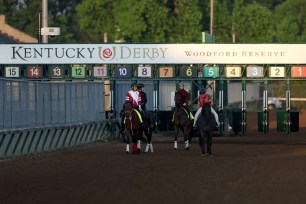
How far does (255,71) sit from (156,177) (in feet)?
96.3

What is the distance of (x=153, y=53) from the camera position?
52.8m

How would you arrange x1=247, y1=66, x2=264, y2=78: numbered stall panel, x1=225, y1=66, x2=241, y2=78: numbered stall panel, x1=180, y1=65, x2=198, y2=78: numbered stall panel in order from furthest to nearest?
x1=225, y1=66, x2=241, y2=78: numbered stall panel → x1=247, y1=66, x2=264, y2=78: numbered stall panel → x1=180, y1=65, x2=198, y2=78: numbered stall panel

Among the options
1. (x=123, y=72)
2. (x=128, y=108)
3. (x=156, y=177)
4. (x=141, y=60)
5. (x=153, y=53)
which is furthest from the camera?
(x=123, y=72)

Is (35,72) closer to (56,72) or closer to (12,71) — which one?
(56,72)

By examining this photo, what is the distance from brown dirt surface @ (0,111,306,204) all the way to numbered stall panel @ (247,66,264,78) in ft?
49.8

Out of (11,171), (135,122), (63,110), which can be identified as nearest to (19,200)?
(11,171)

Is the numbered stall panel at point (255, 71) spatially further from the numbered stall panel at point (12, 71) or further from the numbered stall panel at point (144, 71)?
the numbered stall panel at point (12, 71)

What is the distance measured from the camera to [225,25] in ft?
369

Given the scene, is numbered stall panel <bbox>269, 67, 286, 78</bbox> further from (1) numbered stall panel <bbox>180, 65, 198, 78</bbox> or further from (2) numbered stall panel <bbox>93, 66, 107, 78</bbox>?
(2) numbered stall panel <bbox>93, 66, 107, 78</bbox>

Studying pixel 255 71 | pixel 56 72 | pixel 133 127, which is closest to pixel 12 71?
pixel 56 72

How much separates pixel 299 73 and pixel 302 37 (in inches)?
2642

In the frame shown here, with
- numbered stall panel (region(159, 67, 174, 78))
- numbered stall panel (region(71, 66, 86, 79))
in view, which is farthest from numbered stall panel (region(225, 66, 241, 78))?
numbered stall panel (region(71, 66, 86, 79))

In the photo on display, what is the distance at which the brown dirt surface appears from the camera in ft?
67.1

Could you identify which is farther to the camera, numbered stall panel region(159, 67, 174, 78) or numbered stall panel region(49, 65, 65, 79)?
numbered stall panel region(159, 67, 174, 78)
